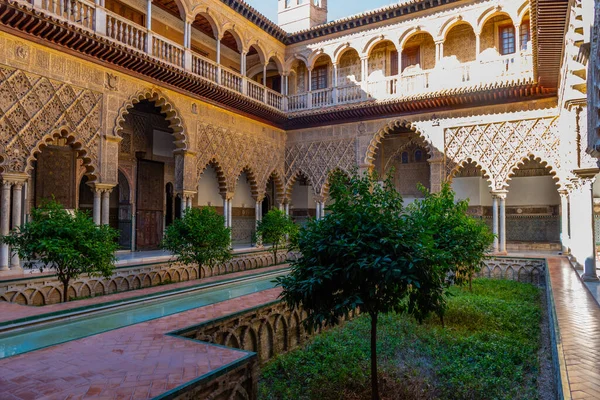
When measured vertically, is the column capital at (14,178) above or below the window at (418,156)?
below

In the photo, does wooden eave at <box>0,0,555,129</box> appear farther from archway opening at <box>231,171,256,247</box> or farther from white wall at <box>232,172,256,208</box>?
archway opening at <box>231,171,256,247</box>

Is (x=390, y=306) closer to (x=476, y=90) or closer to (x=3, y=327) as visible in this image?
(x=3, y=327)

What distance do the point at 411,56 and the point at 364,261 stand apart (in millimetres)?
13353

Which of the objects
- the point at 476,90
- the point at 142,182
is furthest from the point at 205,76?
the point at 476,90

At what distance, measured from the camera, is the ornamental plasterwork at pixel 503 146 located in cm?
1172

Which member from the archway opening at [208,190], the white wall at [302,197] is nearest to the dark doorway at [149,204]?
the archway opening at [208,190]

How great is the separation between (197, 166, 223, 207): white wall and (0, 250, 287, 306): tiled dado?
3.96 metres

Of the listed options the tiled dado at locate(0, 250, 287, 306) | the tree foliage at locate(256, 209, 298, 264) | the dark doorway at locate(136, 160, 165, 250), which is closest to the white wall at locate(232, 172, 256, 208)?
the dark doorway at locate(136, 160, 165, 250)

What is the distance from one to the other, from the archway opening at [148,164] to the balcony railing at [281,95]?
2302 millimetres

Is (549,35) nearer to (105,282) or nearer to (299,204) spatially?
(105,282)

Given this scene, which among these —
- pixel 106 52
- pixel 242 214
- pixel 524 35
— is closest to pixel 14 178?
pixel 106 52

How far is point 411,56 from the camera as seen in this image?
15.2 metres

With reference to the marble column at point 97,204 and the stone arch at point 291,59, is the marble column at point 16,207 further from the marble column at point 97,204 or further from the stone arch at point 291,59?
the stone arch at point 291,59

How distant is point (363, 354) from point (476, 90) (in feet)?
30.9
